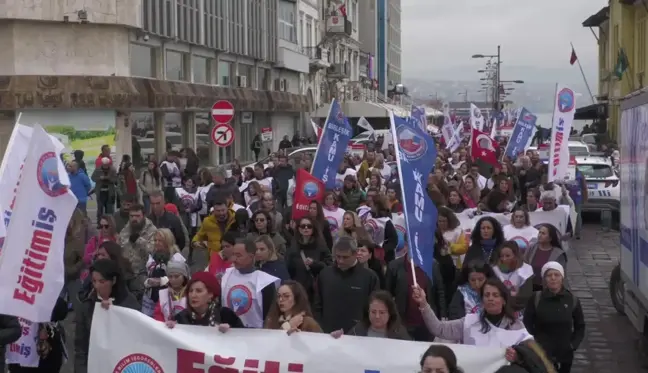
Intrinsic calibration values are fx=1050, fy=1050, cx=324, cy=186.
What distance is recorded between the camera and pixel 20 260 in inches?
266

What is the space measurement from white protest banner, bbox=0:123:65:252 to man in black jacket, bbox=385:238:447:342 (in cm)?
288

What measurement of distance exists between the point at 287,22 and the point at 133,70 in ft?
72.9

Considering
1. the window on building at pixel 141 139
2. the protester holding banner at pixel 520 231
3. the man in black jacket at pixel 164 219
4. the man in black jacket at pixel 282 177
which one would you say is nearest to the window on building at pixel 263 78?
the window on building at pixel 141 139

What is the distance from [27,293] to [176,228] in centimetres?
482

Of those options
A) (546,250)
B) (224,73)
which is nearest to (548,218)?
(546,250)

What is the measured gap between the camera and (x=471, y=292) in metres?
7.96

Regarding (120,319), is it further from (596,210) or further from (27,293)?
(596,210)

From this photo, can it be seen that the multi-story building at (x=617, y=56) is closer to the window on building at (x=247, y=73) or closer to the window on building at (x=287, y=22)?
the window on building at (x=287, y=22)

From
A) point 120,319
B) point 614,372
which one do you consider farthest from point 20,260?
point 614,372

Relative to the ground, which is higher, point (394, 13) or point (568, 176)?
point (394, 13)

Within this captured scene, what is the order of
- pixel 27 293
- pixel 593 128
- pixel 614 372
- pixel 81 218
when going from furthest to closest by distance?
pixel 593 128 < pixel 81 218 < pixel 614 372 < pixel 27 293

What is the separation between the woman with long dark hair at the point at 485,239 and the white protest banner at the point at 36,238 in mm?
4227

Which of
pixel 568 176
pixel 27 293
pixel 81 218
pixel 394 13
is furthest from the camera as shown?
pixel 394 13

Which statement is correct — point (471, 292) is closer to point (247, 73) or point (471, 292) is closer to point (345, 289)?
point (345, 289)
